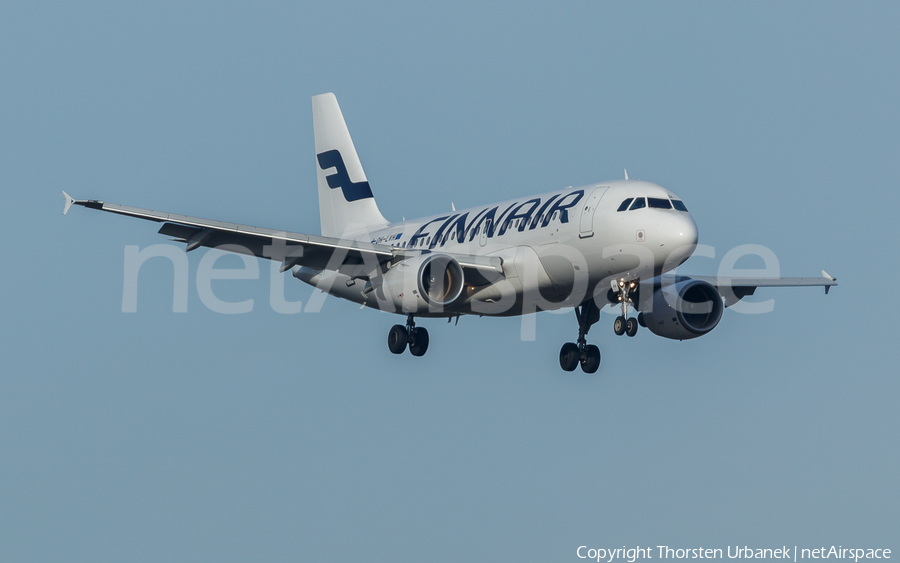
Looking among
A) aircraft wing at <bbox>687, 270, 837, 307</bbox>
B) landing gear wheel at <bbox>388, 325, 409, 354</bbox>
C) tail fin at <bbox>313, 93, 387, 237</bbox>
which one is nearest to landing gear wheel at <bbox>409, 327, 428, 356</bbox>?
landing gear wheel at <bbox>388, 325, 409, 354</bbox>

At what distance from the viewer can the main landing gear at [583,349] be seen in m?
38.3

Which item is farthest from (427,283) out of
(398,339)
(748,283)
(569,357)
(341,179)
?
(341,179)

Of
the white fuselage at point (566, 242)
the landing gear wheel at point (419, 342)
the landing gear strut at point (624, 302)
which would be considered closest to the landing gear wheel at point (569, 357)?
the white fuselage at point (566, 242)

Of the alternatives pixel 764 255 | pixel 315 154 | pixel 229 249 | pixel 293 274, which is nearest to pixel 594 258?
pixel 764 255

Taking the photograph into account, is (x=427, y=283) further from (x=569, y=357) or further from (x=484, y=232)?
(x=569, y=357)

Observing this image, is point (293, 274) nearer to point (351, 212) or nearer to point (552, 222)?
point (351, 212)

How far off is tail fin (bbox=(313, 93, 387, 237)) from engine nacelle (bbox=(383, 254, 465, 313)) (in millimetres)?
12089

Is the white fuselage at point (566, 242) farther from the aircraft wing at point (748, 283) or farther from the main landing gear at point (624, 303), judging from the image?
the aircraft wing at point (748, 283)

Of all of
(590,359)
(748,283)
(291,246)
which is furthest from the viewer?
(748,283)

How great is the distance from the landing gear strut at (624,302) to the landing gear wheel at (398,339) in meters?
8.45

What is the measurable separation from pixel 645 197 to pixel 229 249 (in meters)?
13.3

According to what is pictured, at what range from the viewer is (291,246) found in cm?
3566

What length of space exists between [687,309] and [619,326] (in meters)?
5.88

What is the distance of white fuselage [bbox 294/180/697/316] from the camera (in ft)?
105
